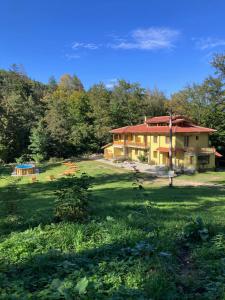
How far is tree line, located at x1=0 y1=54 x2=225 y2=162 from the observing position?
41.6m

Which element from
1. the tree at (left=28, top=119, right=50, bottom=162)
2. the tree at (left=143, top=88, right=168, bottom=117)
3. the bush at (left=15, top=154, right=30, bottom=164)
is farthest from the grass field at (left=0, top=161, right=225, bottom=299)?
the tree at (left=143, top=88, right=168, bottom=117)

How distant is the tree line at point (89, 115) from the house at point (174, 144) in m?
6.06

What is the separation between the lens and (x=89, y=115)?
164ft

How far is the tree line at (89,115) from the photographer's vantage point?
137ft

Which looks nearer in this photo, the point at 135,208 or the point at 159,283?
the point at 159,283

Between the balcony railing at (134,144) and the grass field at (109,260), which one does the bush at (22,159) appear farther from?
the grass field at (109,260)

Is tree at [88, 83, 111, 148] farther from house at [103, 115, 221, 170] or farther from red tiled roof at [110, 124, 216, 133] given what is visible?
red tiled roof at [110, 124, 216, 133]

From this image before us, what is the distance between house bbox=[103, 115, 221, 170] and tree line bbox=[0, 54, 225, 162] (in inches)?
239

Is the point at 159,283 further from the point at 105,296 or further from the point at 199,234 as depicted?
the point at 199,234

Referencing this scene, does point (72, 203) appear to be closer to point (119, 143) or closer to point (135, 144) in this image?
point (135, 144)

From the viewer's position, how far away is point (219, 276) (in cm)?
378

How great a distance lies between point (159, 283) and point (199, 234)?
7.04 ft

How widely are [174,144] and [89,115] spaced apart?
20787 millimetres

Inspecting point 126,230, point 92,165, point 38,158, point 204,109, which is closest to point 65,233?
point 126,230
